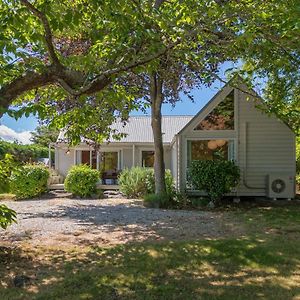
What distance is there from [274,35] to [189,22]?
172cm

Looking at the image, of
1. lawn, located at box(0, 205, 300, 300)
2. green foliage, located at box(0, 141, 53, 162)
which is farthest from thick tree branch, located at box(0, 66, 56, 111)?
green foliage, located at box(0, 141, 53, 162)

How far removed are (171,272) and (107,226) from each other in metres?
4.51

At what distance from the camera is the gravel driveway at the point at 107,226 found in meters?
8.45

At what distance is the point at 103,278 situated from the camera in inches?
217

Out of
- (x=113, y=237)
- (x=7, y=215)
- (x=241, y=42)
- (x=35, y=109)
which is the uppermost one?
(x=241, y=42)

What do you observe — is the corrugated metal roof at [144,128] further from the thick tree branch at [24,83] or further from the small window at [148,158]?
the thick tree branch at [24,83]

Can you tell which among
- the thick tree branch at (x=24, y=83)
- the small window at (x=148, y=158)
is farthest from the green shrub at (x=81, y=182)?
the thick tree branch at (x=24, y=83)

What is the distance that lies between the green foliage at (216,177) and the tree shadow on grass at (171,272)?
6441 millimetres

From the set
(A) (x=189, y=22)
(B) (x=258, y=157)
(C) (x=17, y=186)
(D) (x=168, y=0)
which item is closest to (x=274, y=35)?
(A) (x=189, y=22)

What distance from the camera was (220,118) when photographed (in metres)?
15.6

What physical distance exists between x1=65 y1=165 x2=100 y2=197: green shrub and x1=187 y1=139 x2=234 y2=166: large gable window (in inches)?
191

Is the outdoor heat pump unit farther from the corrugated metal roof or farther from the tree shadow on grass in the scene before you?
the corrugated metal roof

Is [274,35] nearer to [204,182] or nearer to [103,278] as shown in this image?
[103,278]

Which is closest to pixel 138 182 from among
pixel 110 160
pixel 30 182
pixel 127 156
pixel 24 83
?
pixel 30 182
